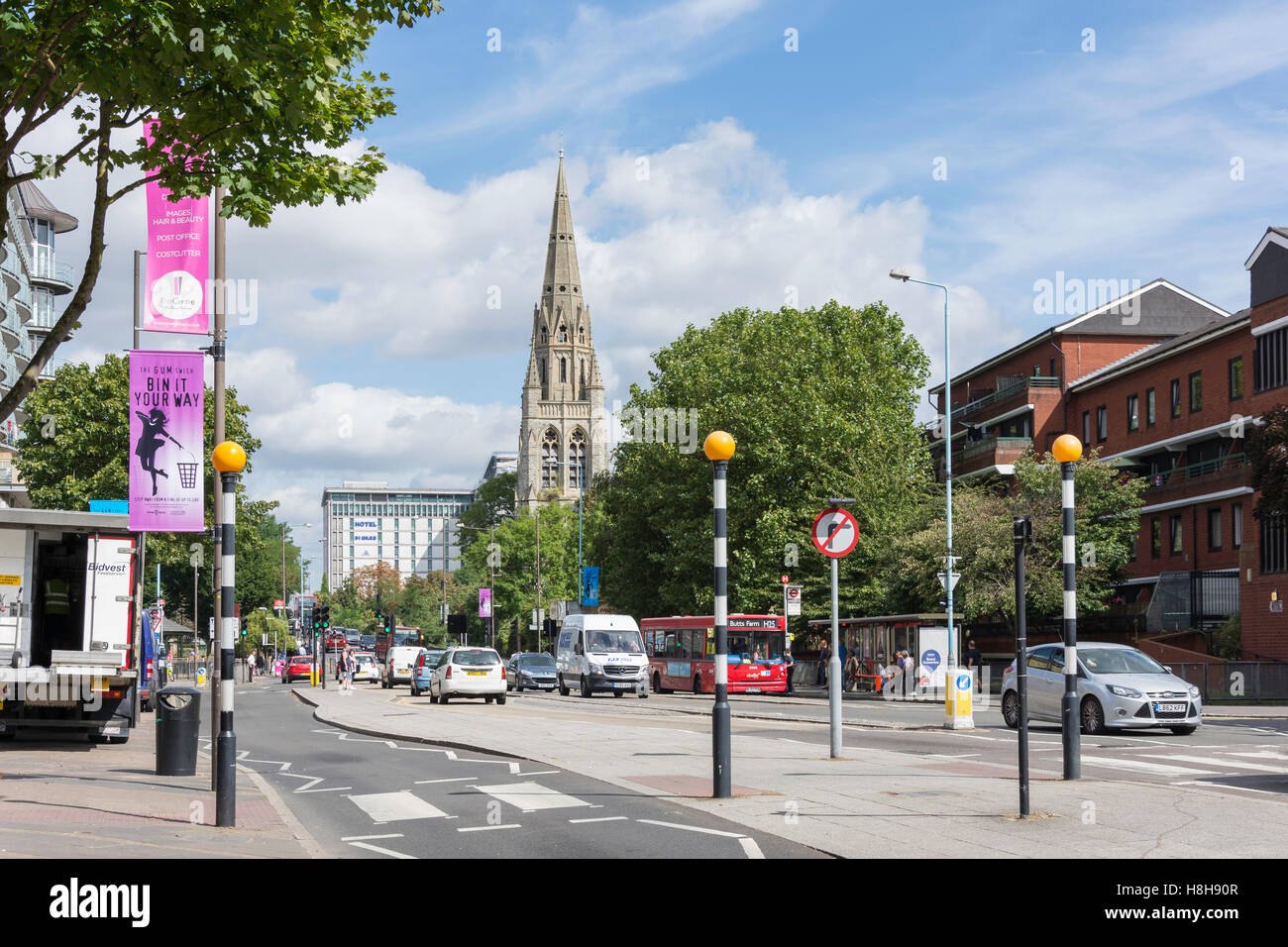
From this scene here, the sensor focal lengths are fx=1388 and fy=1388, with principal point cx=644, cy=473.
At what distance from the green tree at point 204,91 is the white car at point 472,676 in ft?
81.3

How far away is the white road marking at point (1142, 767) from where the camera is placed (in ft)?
54.5

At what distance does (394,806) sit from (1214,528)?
44364 millimetres

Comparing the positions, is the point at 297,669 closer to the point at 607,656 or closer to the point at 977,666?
the point at 607,656

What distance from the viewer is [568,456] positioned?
14325cm

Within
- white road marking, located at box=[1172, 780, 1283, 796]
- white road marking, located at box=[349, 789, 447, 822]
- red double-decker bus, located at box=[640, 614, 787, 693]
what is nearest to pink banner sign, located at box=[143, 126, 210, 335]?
white road marking, located at box=[349, 789, 447, 822]

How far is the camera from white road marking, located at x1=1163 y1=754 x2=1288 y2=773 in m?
17.2

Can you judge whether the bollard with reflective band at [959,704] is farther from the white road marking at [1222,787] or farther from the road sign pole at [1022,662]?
the road sign pole at [1022,662]

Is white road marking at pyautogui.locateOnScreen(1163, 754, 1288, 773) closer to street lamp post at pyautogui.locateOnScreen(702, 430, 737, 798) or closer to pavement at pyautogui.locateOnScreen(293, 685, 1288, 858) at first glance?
pavement at pyautogui.locateOnScreen(293, 685, 1288, 858)

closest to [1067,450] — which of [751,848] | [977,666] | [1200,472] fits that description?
[751,848]

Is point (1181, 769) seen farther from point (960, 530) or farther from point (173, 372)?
point (960, 530)

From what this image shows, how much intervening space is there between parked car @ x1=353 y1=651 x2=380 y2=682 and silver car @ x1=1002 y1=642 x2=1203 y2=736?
50.6 meters

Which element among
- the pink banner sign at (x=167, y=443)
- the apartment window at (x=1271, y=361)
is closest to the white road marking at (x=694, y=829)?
Result: the pink banner sign at (x=167, y=443)
